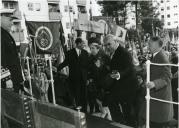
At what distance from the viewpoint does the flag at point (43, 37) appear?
6719 millimetres

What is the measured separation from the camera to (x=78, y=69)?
607 cm

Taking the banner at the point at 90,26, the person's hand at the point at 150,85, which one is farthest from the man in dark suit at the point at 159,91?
the banner at the point at 90,26

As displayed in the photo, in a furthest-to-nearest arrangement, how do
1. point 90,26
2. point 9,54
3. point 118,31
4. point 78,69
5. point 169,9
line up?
point 169,9 → point 90,26 → point 118,31 → point 78,69 → point 9,54

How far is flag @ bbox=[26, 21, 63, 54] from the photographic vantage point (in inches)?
265

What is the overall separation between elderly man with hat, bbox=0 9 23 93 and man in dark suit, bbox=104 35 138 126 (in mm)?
1404

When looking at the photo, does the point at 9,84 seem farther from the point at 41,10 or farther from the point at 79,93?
the point at 41,10

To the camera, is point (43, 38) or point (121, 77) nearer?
point (121, 77)

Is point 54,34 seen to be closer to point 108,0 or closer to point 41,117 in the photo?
point 41,117

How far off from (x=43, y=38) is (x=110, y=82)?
2593 mm

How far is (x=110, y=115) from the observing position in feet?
17.8

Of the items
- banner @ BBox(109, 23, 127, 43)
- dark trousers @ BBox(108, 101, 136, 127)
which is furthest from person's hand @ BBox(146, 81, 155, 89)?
banner @ BBox(109, 23, 127, 43)

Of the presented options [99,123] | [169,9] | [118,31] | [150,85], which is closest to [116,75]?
[99,123]

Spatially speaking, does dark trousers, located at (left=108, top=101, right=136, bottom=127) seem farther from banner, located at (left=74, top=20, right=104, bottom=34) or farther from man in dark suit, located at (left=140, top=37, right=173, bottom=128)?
banner, located at (left=74, top=20, right=104, bottom=34)

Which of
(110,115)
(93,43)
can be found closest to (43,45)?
(93,43)
